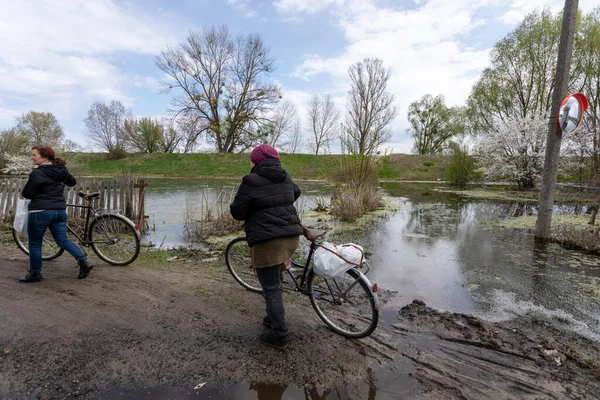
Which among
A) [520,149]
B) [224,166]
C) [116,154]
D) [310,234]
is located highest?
[520,149]

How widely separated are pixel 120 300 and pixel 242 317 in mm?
1503

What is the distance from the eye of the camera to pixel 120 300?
380 cm

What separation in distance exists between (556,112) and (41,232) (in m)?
9.54

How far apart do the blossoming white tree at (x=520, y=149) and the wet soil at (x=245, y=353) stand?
2188 centimetres

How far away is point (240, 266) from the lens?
470cm

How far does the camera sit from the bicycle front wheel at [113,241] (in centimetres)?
502

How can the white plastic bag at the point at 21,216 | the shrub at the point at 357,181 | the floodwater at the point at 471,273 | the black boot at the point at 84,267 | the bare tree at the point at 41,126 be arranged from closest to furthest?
the floodwater at the point at 471,273
the black boot at the point at 84,267
the white plastic bag at the point at 21,216
the shrub at the point at 357,181
the bare tree at the point at 41,126

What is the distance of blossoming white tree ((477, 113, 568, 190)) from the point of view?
69.2 ft

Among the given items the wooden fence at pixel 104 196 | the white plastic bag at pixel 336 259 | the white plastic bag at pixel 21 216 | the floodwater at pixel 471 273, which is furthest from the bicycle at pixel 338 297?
the wooden fence at pixel 104 196

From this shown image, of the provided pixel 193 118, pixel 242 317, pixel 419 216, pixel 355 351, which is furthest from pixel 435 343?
pixel 193 118

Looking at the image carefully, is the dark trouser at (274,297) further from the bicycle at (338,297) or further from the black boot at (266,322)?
the bicycle at (338,297)

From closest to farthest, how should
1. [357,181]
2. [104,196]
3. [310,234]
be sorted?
1. [310,234]
2. [104,196]
3. [357,181]

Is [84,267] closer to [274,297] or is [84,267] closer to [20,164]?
[274,297]

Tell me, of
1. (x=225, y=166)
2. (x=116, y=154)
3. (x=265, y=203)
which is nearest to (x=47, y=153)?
(x=265, y=203)
